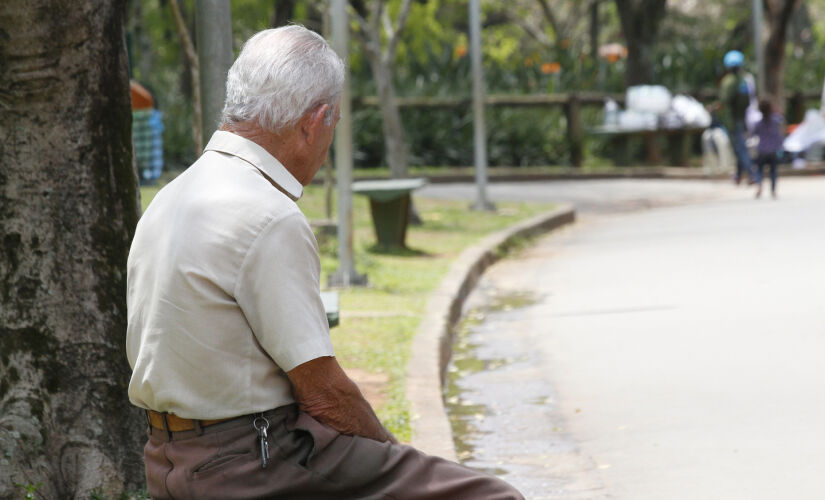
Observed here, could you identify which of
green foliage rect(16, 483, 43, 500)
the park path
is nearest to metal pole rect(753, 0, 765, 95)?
the park path

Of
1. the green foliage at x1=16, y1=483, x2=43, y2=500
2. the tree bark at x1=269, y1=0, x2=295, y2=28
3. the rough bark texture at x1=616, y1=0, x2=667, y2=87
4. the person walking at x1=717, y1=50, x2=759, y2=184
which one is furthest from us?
the rough bark texture at x1=616, y1=0, x2=667, y2=87

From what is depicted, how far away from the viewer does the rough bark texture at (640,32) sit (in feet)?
79.4

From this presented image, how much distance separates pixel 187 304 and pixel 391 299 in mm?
6390

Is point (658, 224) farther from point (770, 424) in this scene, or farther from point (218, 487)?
point (218, 487)

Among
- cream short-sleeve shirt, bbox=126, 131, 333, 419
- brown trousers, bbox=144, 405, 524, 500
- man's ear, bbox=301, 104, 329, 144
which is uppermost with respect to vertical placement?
man's ear, bbox=301, 104, 329, 144

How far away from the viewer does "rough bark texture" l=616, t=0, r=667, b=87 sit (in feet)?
79.4

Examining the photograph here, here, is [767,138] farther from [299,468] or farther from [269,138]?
[299,468]

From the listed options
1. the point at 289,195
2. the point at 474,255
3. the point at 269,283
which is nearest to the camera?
the point at 269,283

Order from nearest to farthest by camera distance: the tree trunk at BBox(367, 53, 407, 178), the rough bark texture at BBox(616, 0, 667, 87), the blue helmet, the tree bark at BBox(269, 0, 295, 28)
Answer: the tree trunk at BBox(367, 53, 407, 178) → the blue helmet → the tree bark at BBox(269, 0, 295, 28) → the rough bark texture at BBox(616, 0, 667, 87)

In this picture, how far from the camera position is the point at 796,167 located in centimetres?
2081

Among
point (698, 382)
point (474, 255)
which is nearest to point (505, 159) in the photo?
point (474, 255)

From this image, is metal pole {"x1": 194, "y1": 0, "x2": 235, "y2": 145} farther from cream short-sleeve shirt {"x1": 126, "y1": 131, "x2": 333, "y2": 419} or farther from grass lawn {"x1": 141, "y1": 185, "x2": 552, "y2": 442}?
cream short-sleeve shirt {"x1": 126, "y1": 131, "x2": 333, "y2": 419}

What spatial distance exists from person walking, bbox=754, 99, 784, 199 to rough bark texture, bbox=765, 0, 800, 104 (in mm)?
6425

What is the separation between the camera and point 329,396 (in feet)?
8.48
